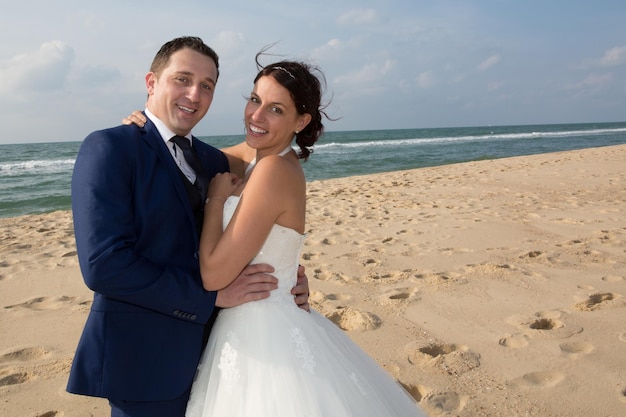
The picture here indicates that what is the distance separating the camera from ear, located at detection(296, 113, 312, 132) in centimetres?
251

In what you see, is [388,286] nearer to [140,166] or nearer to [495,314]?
[495,314]

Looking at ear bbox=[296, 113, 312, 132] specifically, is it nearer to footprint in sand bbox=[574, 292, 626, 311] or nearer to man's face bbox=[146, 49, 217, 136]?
man's face bbox=[146, 49, 217, 136]

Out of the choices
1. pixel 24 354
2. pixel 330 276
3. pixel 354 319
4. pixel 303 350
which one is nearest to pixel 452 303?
pixel 354 319

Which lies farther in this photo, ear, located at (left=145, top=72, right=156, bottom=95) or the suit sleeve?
ear, located at (left=145, top=72, right=156, bottom=95)

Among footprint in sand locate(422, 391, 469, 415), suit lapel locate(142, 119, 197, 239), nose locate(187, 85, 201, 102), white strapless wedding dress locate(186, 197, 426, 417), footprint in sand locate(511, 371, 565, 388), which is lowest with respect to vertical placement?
footprint in sand locate(422, 391, 469, 415)

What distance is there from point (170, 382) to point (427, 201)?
28.9 ft

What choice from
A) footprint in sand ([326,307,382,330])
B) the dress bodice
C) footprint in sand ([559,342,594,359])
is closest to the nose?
the dress bodice

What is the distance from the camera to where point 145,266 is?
5.98ft

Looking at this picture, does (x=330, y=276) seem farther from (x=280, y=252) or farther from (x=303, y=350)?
(x=303, y=350)

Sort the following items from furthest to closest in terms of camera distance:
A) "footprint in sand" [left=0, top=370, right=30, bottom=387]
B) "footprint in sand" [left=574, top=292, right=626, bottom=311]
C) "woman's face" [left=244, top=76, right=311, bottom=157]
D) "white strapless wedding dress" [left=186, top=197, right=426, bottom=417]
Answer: "footprint in sand" [left=574, top=292, right=626, bottom=311], "footprint in sand" [left=0, top=370, right=30, bottom=387], "woman's face" [left=244, top=76, right=311, bottom=157], "white strapless wedding dress" [left=186, top=197, right=426, bottom=417]

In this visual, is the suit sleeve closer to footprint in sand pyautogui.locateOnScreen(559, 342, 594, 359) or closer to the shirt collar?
the shirt collar

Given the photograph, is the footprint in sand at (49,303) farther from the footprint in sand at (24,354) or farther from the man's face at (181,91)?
the man's face at (181,91)

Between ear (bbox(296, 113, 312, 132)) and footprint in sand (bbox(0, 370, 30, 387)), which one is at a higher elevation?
ear (bbox(296, 113, 312, 132))

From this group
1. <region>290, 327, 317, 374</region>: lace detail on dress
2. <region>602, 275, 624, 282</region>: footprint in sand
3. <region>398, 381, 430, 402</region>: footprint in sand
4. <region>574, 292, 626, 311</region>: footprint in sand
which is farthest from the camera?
<region>602, 275, 624, 282</region>: footprint in sand
